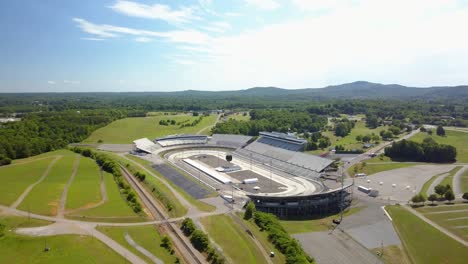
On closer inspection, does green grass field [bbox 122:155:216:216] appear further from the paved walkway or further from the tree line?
the tree line

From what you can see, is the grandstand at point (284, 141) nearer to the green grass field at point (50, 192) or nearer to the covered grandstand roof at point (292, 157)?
the covered grandstand roof at point (292, 157)

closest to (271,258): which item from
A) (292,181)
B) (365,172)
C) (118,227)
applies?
(118,227)

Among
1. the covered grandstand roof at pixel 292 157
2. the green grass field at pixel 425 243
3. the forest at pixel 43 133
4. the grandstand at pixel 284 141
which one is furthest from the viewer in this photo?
the forest at pixel 43 133

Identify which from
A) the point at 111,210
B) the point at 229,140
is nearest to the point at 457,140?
the point at 229,140

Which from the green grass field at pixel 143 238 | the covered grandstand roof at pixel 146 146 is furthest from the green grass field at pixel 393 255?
the covered grandstand roof at pixel 146 146

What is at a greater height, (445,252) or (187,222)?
(187,222)

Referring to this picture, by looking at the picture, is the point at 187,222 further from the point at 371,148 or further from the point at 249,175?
the point at 371,148
